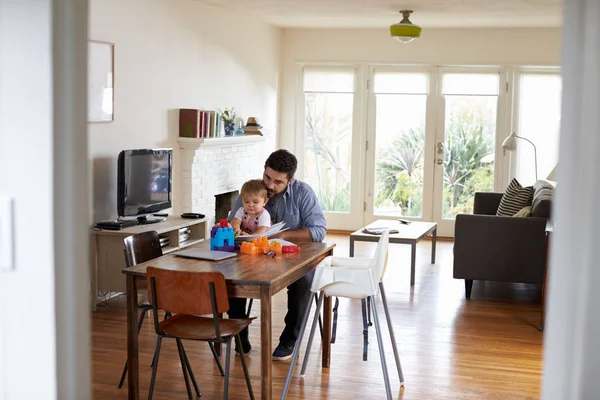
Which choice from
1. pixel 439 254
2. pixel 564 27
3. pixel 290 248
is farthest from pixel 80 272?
pixel 439 254

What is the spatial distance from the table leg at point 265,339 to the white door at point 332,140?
274 inches

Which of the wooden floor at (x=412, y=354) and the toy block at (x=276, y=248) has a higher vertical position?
the toy block at (x=276, y=248)

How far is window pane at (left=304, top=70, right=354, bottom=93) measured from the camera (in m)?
10.1

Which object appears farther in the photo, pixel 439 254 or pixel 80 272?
pixel 439 254

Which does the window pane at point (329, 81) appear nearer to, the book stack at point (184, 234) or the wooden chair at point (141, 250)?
the book stack at point (184, 234)

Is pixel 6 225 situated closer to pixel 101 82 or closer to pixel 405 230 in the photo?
pixel 101 82

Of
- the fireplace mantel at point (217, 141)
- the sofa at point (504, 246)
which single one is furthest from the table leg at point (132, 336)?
the fireplace mantel at point (217, 141)

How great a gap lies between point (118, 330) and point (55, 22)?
151 inches

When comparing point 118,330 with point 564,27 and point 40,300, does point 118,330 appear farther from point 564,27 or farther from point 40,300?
point 564,27

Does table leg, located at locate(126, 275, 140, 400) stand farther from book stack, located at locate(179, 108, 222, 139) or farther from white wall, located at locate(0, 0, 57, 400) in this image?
book stack, located at locate(179, 108, 222, 139)

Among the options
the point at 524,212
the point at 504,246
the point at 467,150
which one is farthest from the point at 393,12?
the point at 504,246

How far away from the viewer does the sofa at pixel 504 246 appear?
6.08 m

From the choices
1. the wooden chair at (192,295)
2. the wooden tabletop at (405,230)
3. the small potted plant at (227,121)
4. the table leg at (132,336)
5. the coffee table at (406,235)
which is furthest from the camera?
the small potted plant at (227,121)

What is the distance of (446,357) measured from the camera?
188 inches
